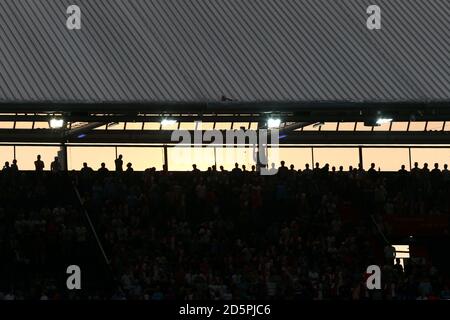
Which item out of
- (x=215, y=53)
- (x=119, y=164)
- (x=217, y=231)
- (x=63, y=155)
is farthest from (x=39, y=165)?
(x=215, y=53)

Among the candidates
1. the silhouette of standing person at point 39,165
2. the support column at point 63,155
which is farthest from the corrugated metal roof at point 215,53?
the support column at point 63,155

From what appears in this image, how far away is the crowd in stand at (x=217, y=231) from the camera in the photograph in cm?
3797

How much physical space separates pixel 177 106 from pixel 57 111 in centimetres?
310

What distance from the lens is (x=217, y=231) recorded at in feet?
134

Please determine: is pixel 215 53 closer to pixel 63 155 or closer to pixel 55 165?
pixel 55 165

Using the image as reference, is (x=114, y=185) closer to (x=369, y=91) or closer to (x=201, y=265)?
(x=201, y=265)

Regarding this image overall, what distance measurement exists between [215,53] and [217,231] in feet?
19.3

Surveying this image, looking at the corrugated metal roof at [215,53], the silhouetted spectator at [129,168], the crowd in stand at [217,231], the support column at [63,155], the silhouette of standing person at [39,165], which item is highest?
the corrugated metal roof at [215,53]

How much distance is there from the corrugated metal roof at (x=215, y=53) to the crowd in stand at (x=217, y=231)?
208 inches

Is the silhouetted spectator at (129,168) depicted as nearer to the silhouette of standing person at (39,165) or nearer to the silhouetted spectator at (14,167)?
the silhouette of standing person at (39,165)

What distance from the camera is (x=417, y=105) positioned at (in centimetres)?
3706

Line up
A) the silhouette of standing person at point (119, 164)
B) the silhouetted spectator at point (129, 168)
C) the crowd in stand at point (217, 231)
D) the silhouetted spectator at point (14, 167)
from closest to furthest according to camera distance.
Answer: the crowd in stand at point (217, 231) < the silhouetted spectator at point (14, 167) < the silhouetted spectator at point (129, 168) < the silhouette of standing person at point (119, 164)

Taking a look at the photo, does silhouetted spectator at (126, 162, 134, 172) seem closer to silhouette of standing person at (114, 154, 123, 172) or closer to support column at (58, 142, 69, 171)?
silhouette of standing person at (114, 154, 123, 172)
